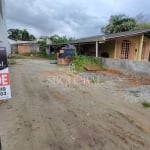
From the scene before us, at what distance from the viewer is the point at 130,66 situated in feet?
36.4

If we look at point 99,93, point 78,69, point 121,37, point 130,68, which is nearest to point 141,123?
point 99,93

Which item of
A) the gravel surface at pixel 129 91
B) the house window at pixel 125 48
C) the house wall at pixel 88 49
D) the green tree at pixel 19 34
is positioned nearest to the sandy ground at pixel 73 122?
the gravel surface at pixel 129 91

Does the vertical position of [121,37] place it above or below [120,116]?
above

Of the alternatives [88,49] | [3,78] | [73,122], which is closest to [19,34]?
[88,49]

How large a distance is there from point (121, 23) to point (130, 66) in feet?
69.7

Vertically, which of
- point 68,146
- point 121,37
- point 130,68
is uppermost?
point 121,37

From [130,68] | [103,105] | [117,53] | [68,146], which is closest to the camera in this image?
[68,146]

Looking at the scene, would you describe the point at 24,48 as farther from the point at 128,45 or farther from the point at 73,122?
the point at 73,122

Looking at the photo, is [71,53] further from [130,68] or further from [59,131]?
[59,131]

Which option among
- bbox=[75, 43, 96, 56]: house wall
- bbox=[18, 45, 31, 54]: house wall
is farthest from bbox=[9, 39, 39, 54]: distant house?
bbox=[75, 43, 96, 56]: house wall

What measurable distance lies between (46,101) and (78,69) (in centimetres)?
766

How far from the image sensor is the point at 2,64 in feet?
7.97

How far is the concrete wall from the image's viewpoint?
1006 centimetres

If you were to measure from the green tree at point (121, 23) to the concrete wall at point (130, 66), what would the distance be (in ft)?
60.3
